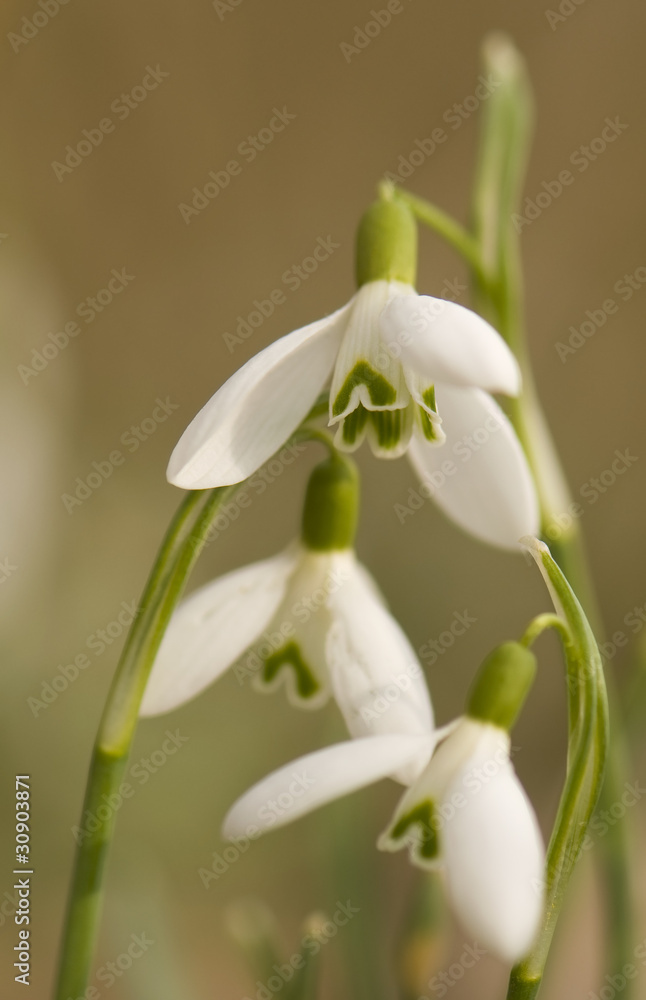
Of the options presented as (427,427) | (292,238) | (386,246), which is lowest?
(427,427)

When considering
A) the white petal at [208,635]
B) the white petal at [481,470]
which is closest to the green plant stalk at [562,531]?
the white petal at [481,470]

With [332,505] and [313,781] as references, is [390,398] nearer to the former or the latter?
[332,505]

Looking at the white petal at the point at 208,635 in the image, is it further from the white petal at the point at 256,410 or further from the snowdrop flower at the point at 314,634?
the white petal at the point at 256,410

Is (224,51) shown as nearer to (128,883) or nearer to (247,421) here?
(128,883)

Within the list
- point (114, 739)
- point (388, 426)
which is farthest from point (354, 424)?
point (114, 739)

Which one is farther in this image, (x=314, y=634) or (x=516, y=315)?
(x=516, y=315)

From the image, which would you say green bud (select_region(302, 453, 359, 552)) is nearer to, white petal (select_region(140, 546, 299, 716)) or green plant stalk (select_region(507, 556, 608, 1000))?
white petal (select_region(140, 546, 299, 716))
